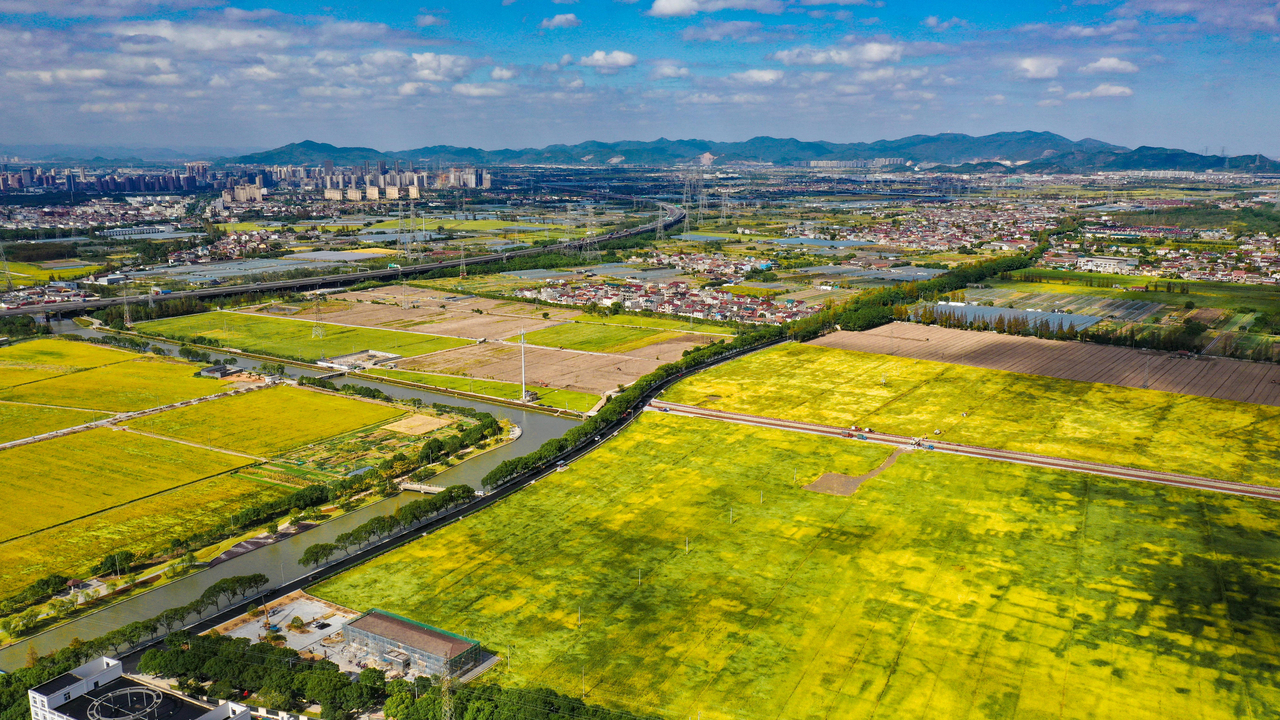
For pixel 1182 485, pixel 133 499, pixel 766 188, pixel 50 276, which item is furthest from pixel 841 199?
pixel 133 499

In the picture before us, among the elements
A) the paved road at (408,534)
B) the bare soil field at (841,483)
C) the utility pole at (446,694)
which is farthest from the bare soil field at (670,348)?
the utility pole at (446,694)

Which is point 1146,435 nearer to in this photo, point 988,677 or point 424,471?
point 988,677

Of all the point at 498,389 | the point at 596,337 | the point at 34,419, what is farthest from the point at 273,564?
the point at 596,337

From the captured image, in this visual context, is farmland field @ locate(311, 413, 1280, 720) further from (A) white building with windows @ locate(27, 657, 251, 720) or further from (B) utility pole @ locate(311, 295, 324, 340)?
(B) utility pole @ locate(311, 295, 324, 340)

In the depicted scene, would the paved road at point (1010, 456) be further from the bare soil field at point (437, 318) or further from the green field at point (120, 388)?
the green field at point (120, 388)

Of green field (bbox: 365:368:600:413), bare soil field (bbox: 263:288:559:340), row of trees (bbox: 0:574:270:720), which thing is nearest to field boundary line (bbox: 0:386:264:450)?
green field (bbox: 365:368:600:413)

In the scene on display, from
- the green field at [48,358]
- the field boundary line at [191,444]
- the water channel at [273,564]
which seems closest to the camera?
the water channel at [273,564]
